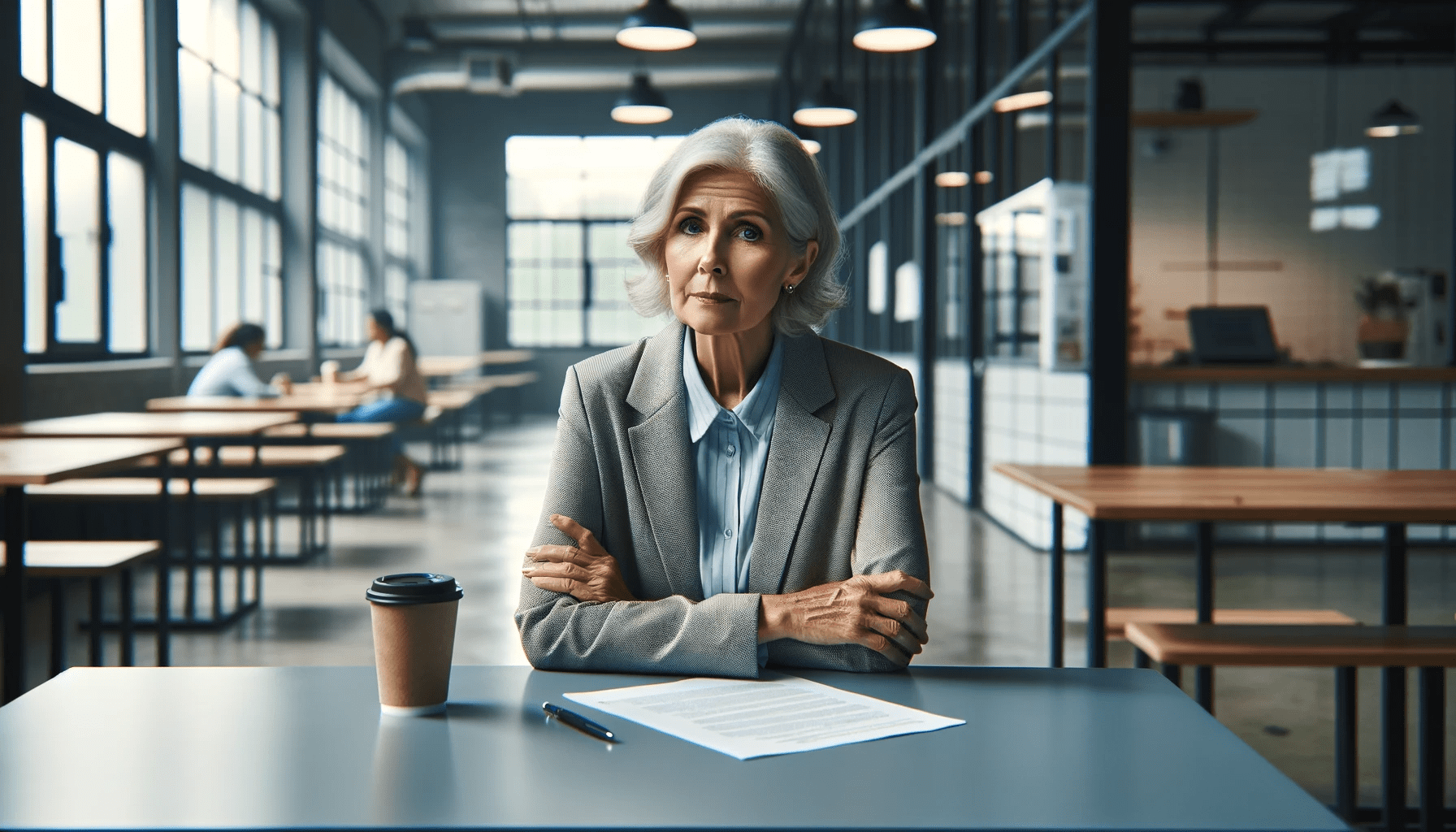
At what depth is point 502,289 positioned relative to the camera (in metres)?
17.2

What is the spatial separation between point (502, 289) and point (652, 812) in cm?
1681

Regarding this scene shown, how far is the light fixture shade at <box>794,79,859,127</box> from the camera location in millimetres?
8352

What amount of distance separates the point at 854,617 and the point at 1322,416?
5134mm

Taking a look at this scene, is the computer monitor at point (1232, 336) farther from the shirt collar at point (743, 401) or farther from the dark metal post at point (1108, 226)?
the shirt collar at point (743, 401)

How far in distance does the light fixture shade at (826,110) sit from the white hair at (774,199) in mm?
7114

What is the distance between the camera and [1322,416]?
18.3 ft

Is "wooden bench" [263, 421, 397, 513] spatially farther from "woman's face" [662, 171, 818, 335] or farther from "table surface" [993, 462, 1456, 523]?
"woman's face" [662, 171, 818, 335]

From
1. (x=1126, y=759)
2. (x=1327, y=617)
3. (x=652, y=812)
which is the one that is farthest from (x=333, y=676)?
(x=1327, y=617)

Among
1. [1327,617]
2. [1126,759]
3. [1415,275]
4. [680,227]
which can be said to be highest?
[1415,275]

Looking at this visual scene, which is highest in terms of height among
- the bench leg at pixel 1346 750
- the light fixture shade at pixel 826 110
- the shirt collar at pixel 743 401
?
the light fixture shade at pixel 826 110

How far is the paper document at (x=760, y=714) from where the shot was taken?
3.18ft

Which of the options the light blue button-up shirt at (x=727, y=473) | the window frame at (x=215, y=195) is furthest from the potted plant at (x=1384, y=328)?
the window frame at (x=215, y=195)

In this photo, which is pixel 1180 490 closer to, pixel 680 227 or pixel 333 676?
pixel 680 227

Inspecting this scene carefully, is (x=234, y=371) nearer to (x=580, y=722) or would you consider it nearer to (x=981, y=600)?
(x=981, y=600)
